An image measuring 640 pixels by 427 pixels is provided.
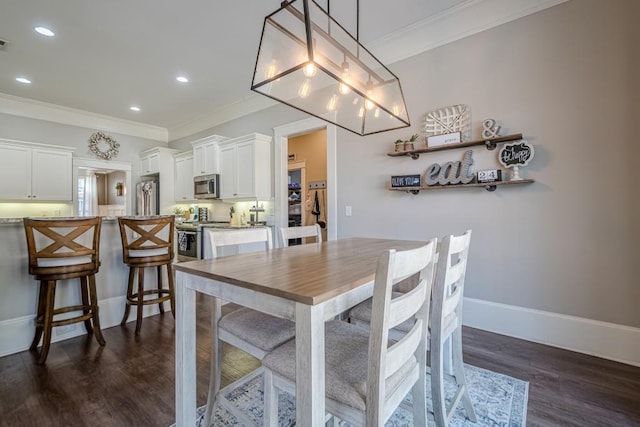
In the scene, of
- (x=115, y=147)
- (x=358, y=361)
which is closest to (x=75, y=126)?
(x=115, y=147)

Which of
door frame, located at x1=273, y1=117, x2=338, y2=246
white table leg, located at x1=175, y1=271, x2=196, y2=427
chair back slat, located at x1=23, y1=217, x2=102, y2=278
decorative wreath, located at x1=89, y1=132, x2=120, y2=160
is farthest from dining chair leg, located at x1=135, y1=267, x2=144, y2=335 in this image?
decorative wreath, located at x1=89, y1=132, x2=120, y2=160

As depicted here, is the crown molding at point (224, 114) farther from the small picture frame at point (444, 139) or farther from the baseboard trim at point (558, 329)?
the baseboard trim at point (558, 329)

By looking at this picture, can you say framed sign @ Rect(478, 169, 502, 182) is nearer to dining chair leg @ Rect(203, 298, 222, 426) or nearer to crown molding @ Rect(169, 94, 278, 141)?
dining chair leg @ Rect(203, 298, 222, 426)

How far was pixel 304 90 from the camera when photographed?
1906 mm

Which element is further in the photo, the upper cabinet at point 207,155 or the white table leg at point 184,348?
the upper cabinet at point 207,155

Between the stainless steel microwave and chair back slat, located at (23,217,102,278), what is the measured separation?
2.70 metres

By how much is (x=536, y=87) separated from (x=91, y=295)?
404 cm

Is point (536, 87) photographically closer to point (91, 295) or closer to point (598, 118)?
point (598, 118)

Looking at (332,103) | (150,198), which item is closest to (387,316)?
(332,103)

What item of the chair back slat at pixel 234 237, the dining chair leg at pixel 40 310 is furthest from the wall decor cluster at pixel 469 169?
the dining chair leg at pixel 40 310

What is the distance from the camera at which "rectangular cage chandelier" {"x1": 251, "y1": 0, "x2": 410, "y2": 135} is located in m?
1.50

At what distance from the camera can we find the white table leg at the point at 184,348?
1.33 metres

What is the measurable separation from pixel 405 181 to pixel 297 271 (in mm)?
2130

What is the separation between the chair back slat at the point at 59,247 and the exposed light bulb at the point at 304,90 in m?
1.96
